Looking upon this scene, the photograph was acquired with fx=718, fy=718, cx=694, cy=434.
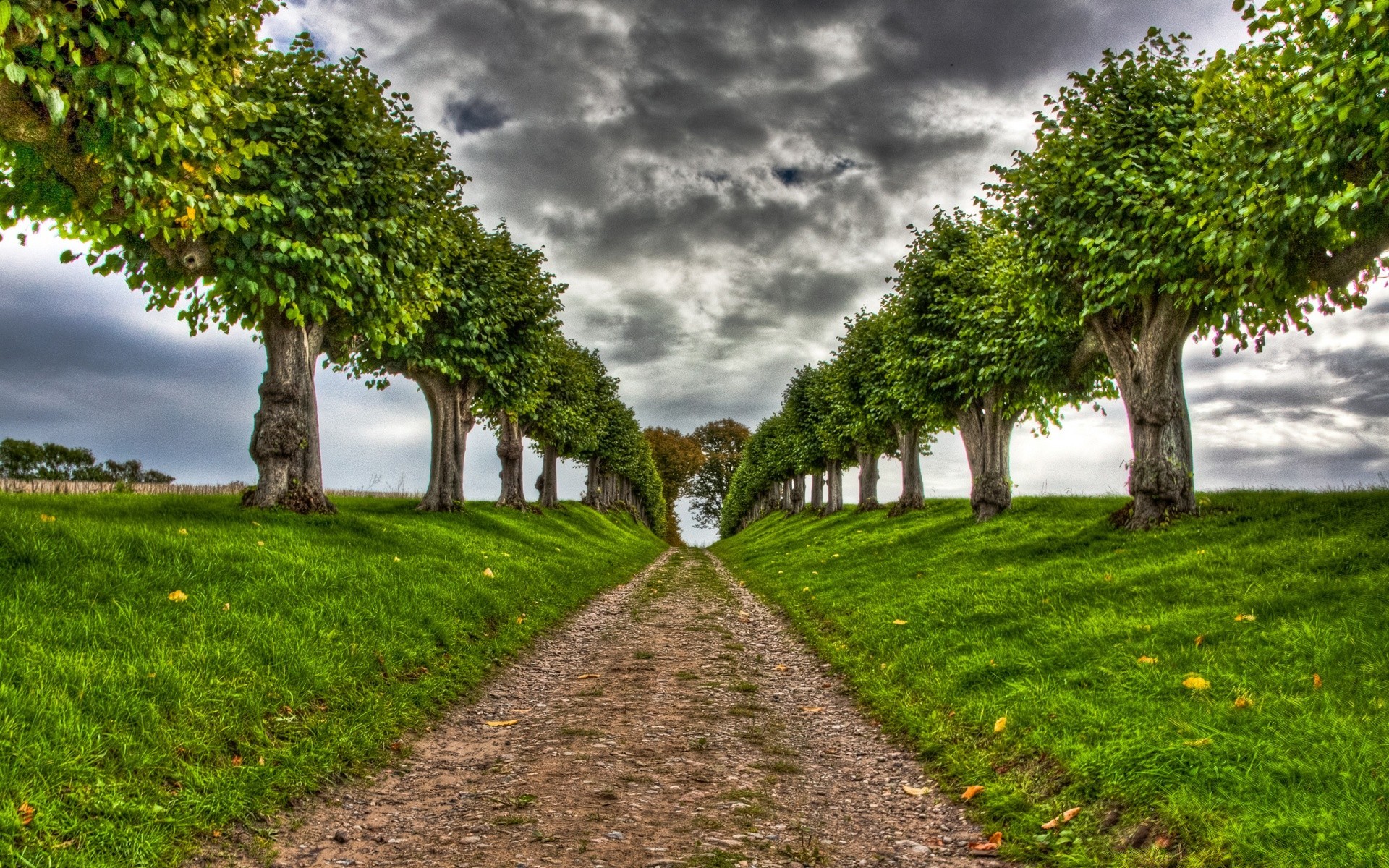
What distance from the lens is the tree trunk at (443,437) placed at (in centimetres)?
2653

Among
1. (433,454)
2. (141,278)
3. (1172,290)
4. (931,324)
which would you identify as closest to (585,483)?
(433,454)

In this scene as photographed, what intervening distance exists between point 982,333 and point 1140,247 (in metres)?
9.25

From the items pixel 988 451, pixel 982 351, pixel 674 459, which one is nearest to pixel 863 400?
pixel 988 451

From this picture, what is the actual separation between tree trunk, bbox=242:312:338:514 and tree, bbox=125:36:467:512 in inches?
1.2

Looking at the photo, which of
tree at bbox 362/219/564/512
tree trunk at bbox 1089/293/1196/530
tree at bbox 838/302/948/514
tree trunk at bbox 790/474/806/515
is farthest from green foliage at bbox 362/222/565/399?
tree trunk at bbox 790/474/806/515

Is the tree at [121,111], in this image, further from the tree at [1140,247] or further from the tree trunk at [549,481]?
the tree trunk at [549,481]

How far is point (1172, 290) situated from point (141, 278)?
22090 mm

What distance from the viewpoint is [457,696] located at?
8516mm

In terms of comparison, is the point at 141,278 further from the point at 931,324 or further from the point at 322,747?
the point at 931,324

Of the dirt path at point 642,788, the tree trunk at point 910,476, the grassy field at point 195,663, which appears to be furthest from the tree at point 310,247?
the tree trunk at point 910,476

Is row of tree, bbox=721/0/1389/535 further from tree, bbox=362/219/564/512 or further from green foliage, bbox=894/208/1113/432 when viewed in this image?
tree, bbox=362/219/564/512

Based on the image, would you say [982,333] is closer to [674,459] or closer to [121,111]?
[121,111]

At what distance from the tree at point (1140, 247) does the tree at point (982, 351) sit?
2132 millimetres

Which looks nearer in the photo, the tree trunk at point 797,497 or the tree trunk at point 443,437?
the tree trunk at point 443,437
